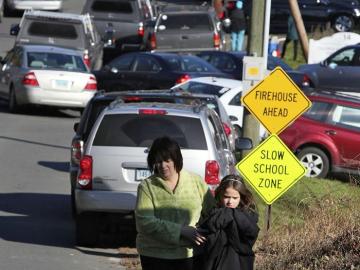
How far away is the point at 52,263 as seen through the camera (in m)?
11.4

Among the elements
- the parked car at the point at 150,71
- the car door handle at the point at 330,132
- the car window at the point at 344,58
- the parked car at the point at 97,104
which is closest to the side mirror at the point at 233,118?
the car door handle at the point at 330,132

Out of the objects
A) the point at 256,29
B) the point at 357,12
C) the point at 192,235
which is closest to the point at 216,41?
the point at 357,12

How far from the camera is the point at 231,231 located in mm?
6938

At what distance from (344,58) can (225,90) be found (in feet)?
26.0

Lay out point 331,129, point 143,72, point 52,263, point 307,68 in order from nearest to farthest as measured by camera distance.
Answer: point 52,263
point 331,129
point 143,72
point 307,68

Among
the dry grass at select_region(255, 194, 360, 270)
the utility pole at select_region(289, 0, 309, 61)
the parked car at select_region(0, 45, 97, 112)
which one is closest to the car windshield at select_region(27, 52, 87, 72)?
the parked car at select_region(0, 45, 97, 112)

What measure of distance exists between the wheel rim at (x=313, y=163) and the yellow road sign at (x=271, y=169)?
8.49 meters

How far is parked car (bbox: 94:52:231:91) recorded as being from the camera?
26.3m

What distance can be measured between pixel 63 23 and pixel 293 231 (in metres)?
19.5

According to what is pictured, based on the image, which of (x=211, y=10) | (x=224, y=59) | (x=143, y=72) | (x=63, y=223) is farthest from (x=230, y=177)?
(x=211, y=10)

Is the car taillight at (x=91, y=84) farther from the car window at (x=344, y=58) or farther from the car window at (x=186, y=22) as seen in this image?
the car window at (x=186, y=22)

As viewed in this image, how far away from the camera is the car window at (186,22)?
34375mm

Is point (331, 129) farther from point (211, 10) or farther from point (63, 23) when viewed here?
point (211, 10)

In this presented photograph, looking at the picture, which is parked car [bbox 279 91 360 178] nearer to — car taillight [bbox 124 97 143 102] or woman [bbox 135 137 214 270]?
car taillight [bbox 124 97 143 102]
